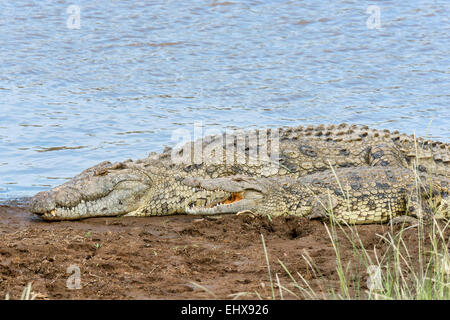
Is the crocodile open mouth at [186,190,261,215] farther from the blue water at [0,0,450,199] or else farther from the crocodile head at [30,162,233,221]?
the blue water at [0,0,450,199]

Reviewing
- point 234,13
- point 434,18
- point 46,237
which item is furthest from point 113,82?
point 434,18

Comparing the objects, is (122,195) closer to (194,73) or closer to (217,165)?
(217,165)

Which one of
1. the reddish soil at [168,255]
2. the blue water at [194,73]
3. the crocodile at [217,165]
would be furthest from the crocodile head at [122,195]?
the blue water at [194,73]

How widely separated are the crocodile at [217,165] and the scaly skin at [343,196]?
0.58 ft

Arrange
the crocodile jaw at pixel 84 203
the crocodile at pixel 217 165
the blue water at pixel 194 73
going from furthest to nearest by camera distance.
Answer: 1. the blue water at pixel 194 73
2. the crocodile at pixel 217 165
3. the crocodile jaw at pixel 84 203

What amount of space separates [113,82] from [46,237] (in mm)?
6155

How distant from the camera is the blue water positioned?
904 cm

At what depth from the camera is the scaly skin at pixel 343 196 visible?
6027 millimetres

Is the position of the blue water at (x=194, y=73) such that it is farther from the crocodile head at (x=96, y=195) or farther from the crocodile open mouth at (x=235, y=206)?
the crocodile open mouth at (x=235, y=206)

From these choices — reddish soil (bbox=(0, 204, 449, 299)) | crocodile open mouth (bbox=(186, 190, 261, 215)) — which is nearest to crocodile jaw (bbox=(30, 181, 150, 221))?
reddish soil (bbox=(0, 204, 449, 299))

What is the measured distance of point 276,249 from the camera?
5230 millimetres

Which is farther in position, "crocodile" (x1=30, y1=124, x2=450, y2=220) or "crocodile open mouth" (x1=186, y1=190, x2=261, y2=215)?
"crocodile" (x1=30, y1=124, x2=450, y2=220)

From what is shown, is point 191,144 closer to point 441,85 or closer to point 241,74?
point 241,74

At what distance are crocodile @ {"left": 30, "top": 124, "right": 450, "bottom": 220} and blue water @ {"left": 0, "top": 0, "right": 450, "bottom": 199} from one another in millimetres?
1236
